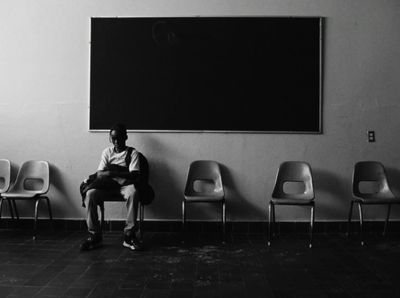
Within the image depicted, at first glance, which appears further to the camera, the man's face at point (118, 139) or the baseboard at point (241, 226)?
the baseboard at point (241, 226)

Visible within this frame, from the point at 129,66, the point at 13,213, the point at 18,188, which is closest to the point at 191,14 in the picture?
the point at 129,66

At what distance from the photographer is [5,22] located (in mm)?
4969

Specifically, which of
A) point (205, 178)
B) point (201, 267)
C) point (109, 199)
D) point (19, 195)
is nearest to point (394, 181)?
point (205, 178)

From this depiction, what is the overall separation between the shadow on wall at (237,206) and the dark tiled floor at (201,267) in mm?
352

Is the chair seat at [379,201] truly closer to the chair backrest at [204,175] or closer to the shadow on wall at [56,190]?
the chair backrest at [204,175]

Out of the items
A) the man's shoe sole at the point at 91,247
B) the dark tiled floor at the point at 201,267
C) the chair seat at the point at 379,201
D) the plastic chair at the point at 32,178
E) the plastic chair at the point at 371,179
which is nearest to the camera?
the dark tiled floor at the point at 201,267

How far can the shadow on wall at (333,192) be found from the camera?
16.1 feet

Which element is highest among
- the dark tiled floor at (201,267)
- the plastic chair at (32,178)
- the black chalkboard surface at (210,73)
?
the black chalkboard surface at (210,73)

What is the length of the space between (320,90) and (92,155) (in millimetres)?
2887

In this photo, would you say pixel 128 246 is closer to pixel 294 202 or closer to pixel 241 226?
pixel 241 226

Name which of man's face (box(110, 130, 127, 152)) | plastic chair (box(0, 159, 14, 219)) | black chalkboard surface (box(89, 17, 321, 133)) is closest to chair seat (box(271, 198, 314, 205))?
black chalkboard surface (box(89, 17, 321, 133))

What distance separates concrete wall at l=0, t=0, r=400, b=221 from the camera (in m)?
4.89

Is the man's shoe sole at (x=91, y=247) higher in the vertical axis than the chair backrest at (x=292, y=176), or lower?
lower

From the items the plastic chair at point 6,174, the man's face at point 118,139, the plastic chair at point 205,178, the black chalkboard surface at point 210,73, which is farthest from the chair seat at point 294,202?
the plastic chair at point 6,174
